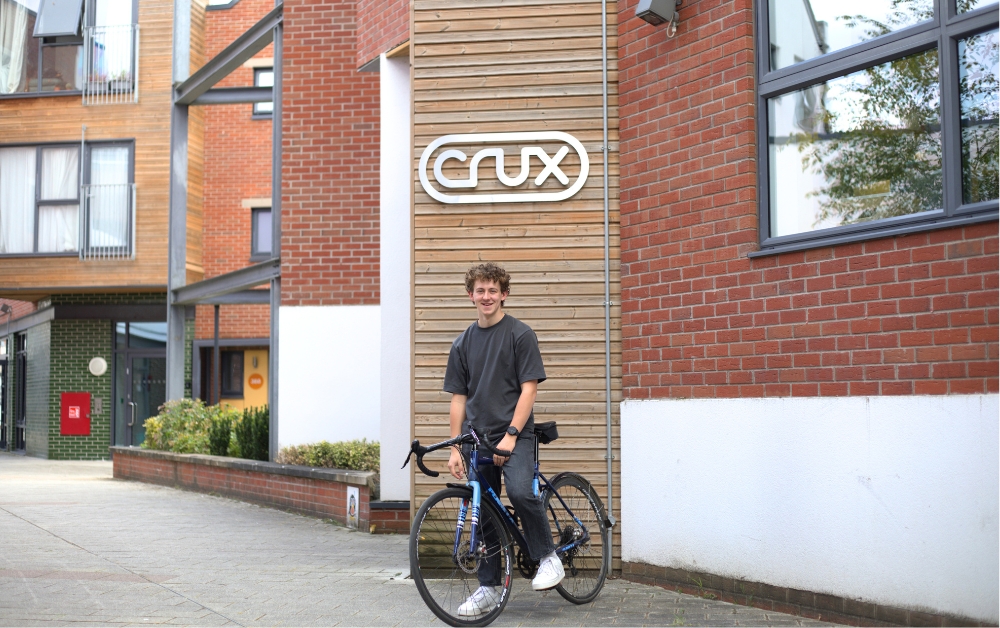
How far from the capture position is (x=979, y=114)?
5.29 metres

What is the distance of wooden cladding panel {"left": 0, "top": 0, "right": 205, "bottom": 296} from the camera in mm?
20859

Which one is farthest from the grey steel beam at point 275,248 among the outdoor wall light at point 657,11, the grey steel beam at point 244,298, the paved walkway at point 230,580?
the outdoor wall light at point 657,11

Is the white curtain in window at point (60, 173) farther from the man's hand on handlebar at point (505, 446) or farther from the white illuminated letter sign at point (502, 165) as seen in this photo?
the man's hand on handlebar at point (505, 446)

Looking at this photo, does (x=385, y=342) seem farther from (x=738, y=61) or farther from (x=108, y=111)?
(x=108, y=111)

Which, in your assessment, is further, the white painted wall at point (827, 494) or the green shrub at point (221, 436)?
the green shrub at point (221, 436)

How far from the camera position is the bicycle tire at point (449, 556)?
5.64 m

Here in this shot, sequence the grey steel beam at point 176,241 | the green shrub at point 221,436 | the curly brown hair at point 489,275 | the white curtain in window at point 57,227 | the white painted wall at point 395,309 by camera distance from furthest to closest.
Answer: the white curtain in window at point 57,227 → the grey steel beam at point 176,241 → the green shrub at point 221,436 → the white painted wall at point 395,309 → the curly brown hair at point 489,275

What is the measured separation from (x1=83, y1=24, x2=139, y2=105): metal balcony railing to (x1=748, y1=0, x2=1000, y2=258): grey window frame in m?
17.3

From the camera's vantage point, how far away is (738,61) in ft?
21.5

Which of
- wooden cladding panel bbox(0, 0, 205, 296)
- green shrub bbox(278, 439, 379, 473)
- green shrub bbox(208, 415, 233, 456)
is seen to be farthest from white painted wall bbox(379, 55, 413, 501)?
wooden cladding panel bbox(0, 0, 205, 296)

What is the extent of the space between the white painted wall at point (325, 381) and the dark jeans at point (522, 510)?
246 inches

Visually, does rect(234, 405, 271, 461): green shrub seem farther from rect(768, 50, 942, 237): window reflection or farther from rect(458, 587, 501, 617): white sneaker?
rect(768, 50, 942, 237): window reflection

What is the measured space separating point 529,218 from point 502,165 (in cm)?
41

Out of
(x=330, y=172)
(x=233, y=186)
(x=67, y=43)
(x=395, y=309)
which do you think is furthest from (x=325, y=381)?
(x=67, y=43)
